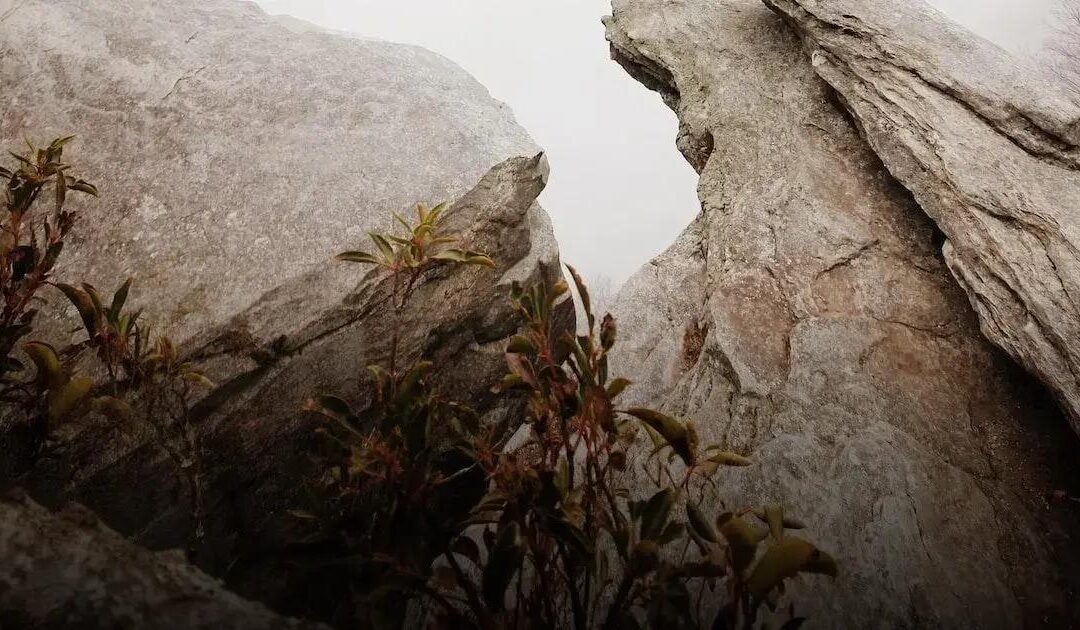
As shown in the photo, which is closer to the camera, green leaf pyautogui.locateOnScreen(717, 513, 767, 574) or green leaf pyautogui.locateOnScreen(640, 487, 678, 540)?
green leaf pyautogui.locateOnScreen(717, 513, 767, 574)

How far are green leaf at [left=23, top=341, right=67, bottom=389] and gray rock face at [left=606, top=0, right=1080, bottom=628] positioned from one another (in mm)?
3116

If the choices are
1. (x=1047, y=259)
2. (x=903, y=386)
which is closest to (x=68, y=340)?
(x=903, y=386)

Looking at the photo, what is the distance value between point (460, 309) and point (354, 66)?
2925 millimetres

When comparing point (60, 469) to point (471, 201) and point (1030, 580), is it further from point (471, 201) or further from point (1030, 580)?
point (1030, 580)

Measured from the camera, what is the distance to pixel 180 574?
→ 1262mm

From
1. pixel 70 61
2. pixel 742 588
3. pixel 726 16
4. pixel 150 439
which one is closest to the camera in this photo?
pixel 742 588

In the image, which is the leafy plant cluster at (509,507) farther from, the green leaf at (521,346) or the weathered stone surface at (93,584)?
the weathered stone surface at (93,584)

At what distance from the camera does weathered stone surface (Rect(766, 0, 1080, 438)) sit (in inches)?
102

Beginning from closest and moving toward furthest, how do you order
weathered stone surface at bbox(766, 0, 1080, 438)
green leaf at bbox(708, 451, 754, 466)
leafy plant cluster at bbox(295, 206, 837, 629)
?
leafy plant cluster at bbox(295, 206, 837, 629) < green leaf at bbox(708, 451, 754, 466) < weathered stone surface at bbox(766, 0, 1080, 438)

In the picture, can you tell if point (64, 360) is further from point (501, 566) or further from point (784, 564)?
point (784, 564)

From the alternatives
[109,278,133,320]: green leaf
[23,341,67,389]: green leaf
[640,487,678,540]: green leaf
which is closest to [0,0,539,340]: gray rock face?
[109,278,133,320]: green leaf

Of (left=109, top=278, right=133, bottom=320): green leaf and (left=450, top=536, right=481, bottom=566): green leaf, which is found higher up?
(left=109, top=278, right=133, bottom=320): green leaf

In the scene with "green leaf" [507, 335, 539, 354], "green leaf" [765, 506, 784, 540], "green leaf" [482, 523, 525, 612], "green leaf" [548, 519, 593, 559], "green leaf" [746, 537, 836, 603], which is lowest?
"green leaf" [482, 523, 525, 612]

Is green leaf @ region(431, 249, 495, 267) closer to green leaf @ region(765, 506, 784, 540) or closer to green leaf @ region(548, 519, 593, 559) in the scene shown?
green leaf @ region(548, 519, 593, 559)
